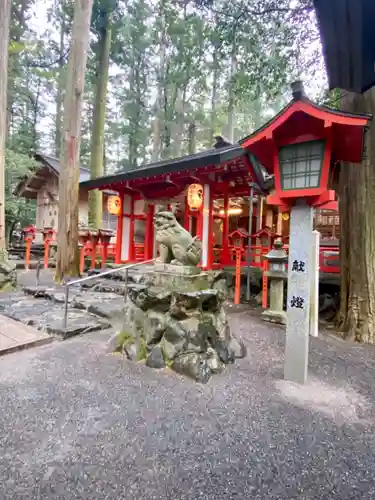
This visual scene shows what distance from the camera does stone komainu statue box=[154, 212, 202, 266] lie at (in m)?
3.91

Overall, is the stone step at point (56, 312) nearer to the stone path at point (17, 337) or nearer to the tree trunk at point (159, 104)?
the stone path at point (17, 337)

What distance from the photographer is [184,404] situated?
2.70 metres

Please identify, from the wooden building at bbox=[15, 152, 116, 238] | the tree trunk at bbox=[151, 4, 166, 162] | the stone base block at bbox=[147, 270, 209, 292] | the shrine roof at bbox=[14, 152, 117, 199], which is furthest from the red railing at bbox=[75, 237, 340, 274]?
the tree trunk at bbox=[151, 4, 166, 162]

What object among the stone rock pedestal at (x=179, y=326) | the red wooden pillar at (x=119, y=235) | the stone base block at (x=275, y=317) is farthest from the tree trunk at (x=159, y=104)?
the stone rock pedestal at (x=179, y=326)

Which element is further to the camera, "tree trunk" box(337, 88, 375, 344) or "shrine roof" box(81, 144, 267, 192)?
"shrine roof" box(81, 144, 267, 192)

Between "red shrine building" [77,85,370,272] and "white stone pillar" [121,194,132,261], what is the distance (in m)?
0.04

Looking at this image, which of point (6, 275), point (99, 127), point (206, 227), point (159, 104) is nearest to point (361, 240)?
point (206, 227)

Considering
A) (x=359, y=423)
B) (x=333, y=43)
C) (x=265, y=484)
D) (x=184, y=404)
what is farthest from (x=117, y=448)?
(x=333, y=43)

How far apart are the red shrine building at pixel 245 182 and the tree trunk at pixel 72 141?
1.35m

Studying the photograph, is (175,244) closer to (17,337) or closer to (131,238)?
(17,337)

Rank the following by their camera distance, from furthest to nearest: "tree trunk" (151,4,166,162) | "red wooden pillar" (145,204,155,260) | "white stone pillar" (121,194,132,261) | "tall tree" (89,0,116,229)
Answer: "tree trunk" (151,4,166,162), "tall tree" (89,0,116,229), "white stone pillar" (121,194,132,261), "red wooden pillar" (145,204,155,260)

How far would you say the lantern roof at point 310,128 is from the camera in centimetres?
266

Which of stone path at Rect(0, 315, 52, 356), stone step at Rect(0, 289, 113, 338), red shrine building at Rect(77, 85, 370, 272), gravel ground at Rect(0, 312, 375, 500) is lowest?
gravel ground at Rect(0, 312, 375, 500)

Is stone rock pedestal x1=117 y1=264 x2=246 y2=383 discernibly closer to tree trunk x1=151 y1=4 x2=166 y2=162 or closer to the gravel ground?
the gravel ground
